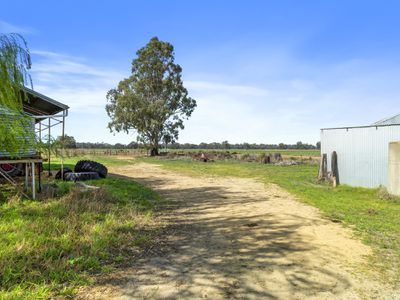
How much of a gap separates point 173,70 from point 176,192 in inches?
1482

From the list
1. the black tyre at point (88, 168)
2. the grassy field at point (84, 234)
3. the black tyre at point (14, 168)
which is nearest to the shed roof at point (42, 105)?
the black tyre at point (14, 168)

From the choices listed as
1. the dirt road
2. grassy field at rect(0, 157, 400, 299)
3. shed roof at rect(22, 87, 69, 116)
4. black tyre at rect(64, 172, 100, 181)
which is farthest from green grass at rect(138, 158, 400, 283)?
shed roof at rect(22, 87, 69, 116)

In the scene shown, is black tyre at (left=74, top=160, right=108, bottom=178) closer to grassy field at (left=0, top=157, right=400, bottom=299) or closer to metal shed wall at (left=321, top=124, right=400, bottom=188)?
grassy field at (left=0, top=157, right=400, bottom=299)

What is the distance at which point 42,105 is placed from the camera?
1408 cm

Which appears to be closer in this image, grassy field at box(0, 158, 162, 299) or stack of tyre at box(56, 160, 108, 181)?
grassy field at box(0, 158, 162, 299)

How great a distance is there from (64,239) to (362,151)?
12278 mm

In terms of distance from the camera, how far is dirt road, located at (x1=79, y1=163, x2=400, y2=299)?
3.92 m

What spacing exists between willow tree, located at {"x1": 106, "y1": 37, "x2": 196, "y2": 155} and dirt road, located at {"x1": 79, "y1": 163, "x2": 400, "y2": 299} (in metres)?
38.2

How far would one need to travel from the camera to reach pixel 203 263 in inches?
193

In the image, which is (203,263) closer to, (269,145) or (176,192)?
(176,192)

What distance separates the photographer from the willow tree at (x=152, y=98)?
45.3 meters

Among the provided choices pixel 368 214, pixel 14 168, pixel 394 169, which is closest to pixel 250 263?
pixel 368 214

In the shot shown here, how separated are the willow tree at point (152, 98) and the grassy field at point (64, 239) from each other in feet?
121

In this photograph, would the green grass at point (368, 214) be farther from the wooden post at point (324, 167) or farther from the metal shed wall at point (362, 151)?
the wooden post at point (324, 167)
